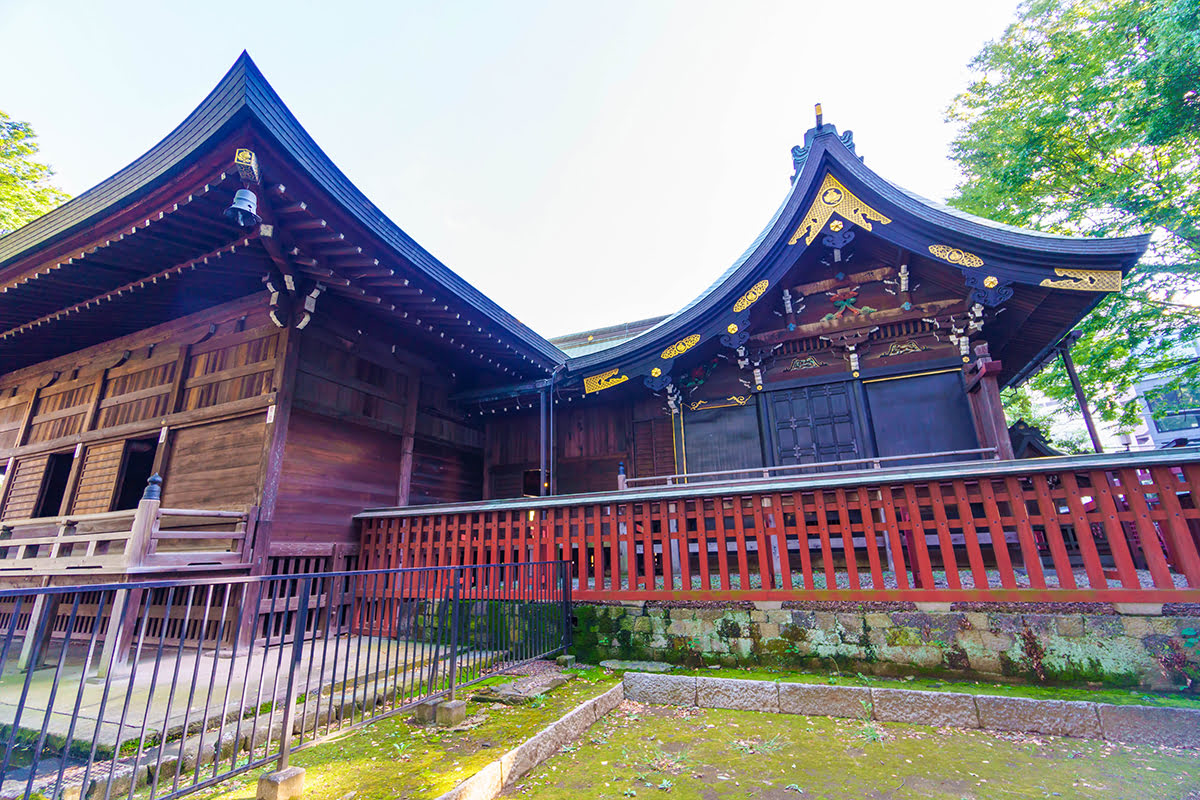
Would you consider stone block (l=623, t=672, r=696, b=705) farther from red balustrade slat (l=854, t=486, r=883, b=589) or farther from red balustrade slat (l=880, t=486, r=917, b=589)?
red balustrade slat (l=880, t=486, r=917, b=589)

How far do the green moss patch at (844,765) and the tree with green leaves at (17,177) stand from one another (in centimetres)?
2035

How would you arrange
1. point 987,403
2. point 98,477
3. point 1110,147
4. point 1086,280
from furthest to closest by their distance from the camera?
point 1110,147 → point 98,477 → point 987,403 → point 1086,280

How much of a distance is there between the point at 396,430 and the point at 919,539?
26.0 feet

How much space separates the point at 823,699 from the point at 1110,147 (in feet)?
47.9

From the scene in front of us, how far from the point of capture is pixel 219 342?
8188 millimetres

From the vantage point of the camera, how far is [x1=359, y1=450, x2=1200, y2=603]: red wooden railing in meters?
4.63

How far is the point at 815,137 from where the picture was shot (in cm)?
848

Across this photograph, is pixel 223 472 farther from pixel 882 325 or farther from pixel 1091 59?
pixel 1091 59

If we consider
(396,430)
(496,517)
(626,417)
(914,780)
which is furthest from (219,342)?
(914,780)

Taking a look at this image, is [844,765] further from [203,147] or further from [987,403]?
[203,147]

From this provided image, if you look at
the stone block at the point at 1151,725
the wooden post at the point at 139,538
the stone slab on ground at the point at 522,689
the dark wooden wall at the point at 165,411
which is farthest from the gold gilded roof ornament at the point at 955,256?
the wooden post at the point at 139,538

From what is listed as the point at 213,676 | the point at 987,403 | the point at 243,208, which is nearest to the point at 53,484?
the point at 243,208

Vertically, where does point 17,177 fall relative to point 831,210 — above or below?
above

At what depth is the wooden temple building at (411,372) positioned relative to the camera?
5.80 m
